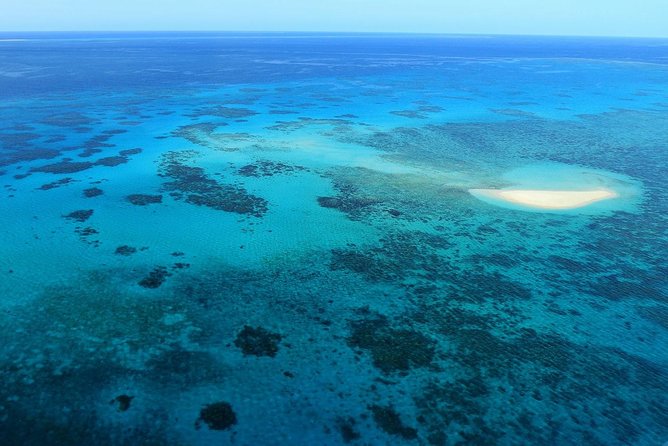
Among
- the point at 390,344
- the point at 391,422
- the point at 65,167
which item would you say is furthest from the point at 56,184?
the point at 391,422

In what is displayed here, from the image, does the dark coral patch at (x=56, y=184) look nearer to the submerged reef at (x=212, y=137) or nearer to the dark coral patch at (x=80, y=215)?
the dark coral patch at (x=80, y=215)

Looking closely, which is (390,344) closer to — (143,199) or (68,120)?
(143,199)

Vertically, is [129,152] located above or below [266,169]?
below

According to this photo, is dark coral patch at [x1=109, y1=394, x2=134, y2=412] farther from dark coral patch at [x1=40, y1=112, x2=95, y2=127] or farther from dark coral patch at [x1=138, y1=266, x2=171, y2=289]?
dark coral patch at [x1=40, y1=112, x2=95, y2=127]

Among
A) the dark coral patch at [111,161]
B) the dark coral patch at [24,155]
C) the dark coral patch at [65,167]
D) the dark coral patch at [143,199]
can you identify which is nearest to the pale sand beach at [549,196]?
the dark coral patch at [143,199]

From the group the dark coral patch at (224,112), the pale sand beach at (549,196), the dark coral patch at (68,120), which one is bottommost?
the dark coral patch at (68,120)

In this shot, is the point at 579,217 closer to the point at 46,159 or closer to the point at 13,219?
the point at 13,219
